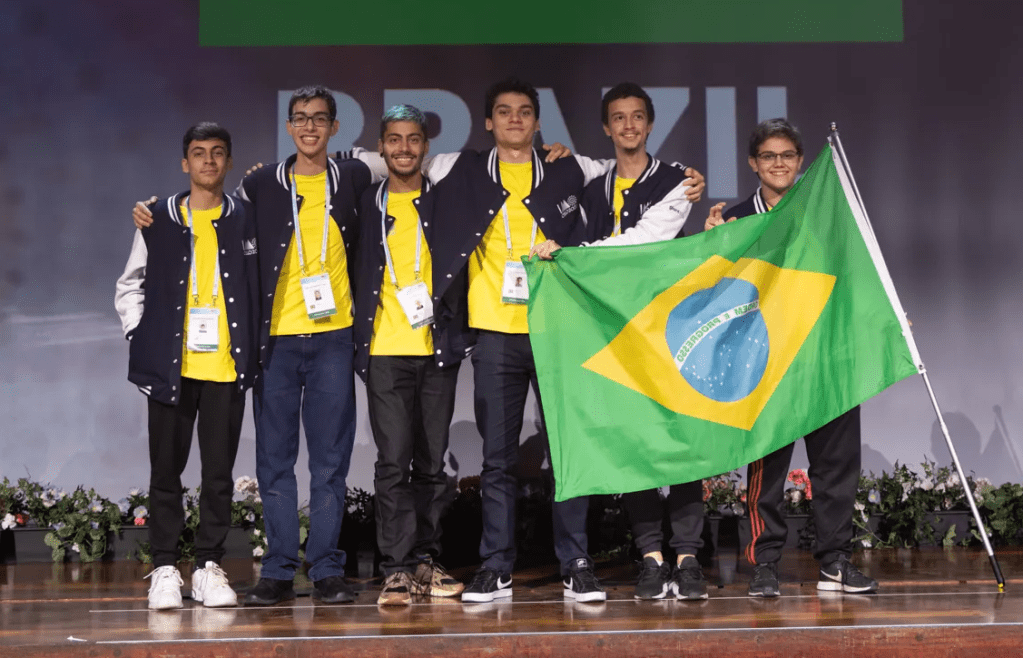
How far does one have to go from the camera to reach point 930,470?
5.65m

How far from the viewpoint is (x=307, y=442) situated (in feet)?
13.6

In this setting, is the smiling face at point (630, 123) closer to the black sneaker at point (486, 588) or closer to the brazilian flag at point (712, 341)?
the brazilian flag at point (712, 341)

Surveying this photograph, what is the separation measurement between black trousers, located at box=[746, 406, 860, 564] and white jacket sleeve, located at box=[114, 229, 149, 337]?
236 centimetres

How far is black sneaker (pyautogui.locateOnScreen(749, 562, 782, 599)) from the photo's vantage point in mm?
3884

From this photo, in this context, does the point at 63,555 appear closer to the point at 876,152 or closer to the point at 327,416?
the point at 327,416

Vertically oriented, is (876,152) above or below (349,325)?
above

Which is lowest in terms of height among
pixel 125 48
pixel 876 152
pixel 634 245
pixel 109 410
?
pixel 109 410

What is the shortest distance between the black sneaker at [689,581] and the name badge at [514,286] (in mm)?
1090

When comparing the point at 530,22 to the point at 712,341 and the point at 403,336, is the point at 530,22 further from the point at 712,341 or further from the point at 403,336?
the point at 712,341

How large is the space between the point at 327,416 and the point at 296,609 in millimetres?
697

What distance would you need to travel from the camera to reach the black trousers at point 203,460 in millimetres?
4102

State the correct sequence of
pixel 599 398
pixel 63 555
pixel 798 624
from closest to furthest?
pixel 798 624
pixel 599 398
pixel 63 555

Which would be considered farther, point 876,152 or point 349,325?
point 876,152

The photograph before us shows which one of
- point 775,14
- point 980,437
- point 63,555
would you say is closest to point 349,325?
point 63,555
